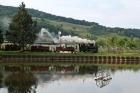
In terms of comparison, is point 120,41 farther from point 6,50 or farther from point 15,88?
point 15,88

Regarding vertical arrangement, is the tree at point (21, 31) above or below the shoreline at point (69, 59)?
above

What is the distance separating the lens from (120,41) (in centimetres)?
16438

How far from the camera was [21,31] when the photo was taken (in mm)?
99312

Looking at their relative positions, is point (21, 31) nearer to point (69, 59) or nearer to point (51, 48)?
point (51, 48)

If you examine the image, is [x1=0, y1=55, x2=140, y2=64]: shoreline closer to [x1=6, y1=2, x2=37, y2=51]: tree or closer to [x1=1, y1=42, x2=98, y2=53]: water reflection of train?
[x1=6, y1=2, x2=37, y2=51]: tree

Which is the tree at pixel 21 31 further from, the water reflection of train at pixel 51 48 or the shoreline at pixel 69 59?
the shoreline at pixel 69 59

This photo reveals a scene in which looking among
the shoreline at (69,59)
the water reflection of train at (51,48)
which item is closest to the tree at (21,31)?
the water reflection of train at (51,48)

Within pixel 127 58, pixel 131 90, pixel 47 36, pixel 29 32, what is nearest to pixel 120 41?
pixel 47 36

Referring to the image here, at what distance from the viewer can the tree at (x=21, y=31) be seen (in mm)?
98875

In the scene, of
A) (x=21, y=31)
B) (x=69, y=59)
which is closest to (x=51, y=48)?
(x=21, y=31)

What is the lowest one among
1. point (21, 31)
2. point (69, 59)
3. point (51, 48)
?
point (69, 59)

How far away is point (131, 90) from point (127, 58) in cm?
6432

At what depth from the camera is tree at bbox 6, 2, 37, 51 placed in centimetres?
9888

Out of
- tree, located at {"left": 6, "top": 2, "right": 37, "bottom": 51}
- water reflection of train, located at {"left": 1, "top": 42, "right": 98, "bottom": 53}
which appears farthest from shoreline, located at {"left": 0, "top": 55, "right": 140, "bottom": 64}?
water reflection of train, located at {"left": 1, "top": 42, "right": 98, "bottom": 53}
